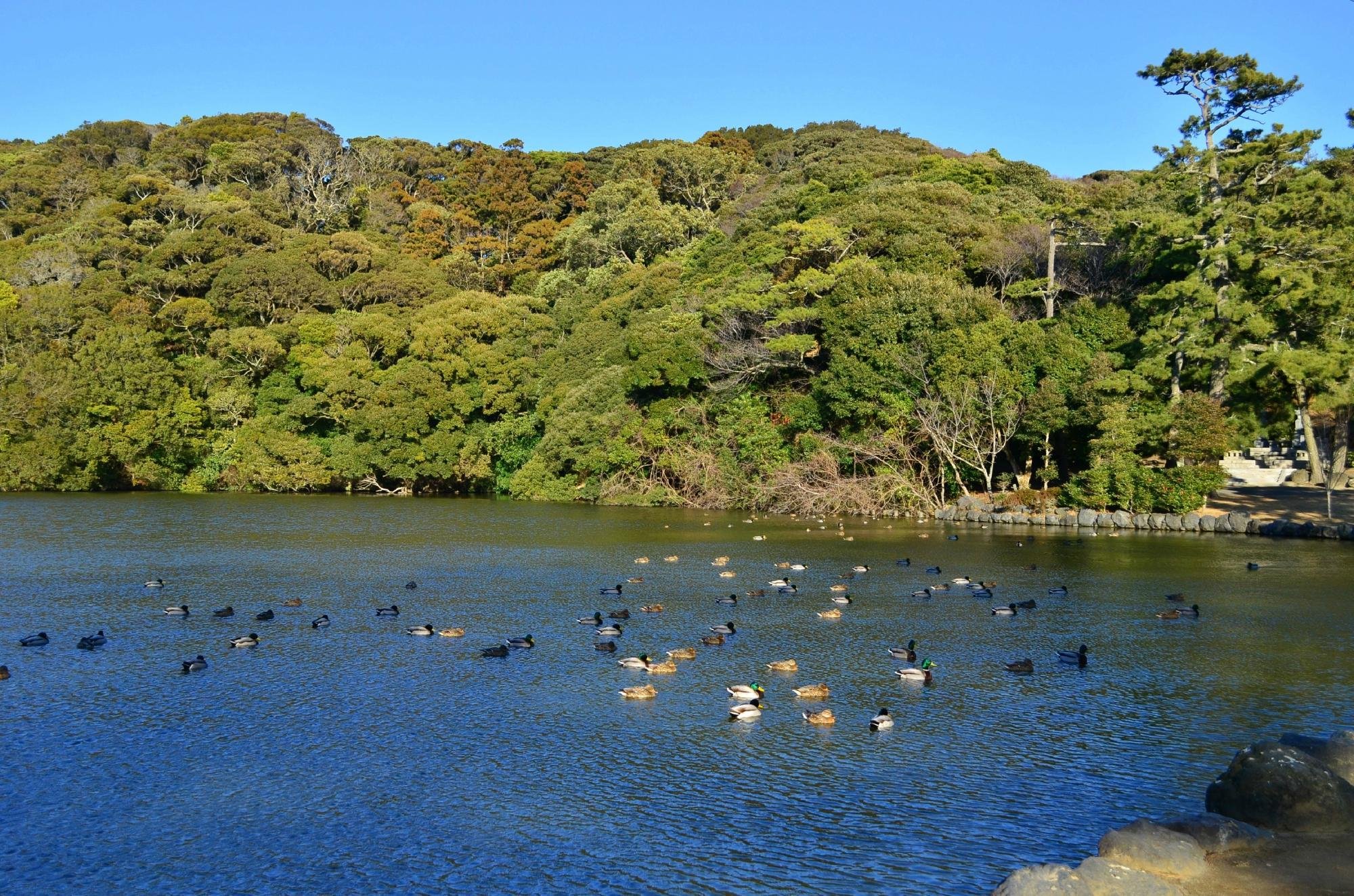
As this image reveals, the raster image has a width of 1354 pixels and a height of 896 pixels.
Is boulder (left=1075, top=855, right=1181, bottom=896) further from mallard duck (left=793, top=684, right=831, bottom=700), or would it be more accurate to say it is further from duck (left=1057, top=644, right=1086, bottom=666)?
duck (left=1057, top=644, right=1086, bottom=666)

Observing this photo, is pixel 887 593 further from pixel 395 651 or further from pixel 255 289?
pixel 255 289

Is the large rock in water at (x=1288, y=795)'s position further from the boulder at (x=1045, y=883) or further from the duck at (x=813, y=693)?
the duck at (x=813, y=693)

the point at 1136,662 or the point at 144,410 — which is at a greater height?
the point at 144,410

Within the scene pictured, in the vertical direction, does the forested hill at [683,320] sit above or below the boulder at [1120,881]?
above

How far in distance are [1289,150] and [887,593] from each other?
2304cm

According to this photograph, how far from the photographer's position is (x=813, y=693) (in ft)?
43.1

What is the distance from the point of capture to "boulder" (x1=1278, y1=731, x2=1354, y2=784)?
30.8 ft

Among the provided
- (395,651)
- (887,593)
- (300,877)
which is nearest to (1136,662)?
(887,593)

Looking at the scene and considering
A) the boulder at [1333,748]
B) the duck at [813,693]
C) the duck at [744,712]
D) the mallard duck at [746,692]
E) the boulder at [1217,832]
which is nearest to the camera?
the boulder at [1217,832]

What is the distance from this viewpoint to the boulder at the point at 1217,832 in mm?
8070

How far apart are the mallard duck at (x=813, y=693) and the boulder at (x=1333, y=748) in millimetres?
5061

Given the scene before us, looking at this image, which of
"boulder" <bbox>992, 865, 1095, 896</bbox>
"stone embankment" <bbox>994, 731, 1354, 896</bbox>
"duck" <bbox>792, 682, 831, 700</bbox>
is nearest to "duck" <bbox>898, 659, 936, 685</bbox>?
"duck" <bbox>792, 682, 831, 700</bbox>

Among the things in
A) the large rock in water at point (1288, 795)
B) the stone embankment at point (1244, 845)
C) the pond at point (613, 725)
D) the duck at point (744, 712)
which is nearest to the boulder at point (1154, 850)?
the stone embankment at point (1244, 845)

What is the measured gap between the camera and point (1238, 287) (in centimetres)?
3425
